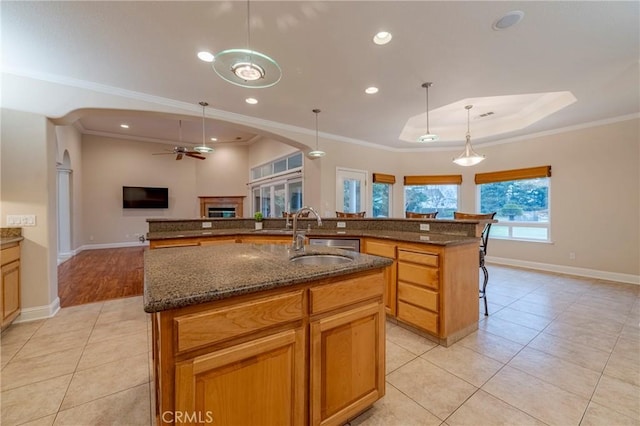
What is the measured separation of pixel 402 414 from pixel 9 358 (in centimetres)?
302

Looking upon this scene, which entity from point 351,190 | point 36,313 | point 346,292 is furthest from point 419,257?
point 36,313

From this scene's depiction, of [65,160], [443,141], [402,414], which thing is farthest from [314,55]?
[65,160]

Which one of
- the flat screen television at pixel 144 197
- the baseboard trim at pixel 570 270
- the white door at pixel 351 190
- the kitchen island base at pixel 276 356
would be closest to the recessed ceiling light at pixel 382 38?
the kitchen island base at pixel 276 356

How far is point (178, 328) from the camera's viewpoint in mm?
872

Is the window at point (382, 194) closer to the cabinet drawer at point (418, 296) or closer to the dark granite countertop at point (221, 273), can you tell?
the cabinet drawer at point (418, 296)

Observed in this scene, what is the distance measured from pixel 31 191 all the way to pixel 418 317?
426 cm

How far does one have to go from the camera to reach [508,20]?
81.9 inches

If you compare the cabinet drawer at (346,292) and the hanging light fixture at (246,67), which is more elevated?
the hanging light fixture at (246,67)

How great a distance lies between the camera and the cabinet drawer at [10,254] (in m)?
2.37

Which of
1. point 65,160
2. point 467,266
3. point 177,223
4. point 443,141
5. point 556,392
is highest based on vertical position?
point 443,141

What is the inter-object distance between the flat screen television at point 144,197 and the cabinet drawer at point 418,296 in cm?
801

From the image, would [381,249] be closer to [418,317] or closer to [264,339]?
[418,317]

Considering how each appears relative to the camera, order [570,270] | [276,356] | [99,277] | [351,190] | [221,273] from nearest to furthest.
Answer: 1. [276,356]
2. [221,273]
3. [99,277]
4. [570,270]
5. [351,190]

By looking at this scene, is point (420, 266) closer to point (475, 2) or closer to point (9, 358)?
point (475, 2)
